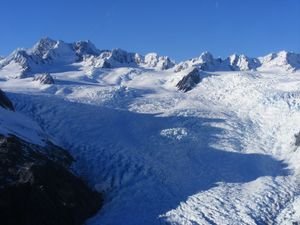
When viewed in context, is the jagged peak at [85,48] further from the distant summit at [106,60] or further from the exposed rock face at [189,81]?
the exposed rock face at [189,81]

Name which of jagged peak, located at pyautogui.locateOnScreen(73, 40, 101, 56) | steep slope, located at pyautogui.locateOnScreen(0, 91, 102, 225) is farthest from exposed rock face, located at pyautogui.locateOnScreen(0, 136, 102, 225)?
jagged peak, located at pyautogui.locateOnScreen(73, 40, 101, 56)

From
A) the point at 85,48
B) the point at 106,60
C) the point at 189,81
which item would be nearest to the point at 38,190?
the point at 189,81

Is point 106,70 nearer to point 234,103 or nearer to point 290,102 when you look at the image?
point 234,103

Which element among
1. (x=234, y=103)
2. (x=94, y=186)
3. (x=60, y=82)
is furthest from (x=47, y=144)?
(x=60, y=82)

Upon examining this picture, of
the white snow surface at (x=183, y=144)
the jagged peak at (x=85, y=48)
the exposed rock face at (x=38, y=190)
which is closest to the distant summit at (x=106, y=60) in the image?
the jagged peak at (x=85, y=48)

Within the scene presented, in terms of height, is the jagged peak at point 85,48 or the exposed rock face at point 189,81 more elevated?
the jagged peak at point 85,48

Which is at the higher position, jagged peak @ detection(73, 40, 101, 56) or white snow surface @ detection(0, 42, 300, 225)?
jagged peak @ detection(73, 40, 101, 56)

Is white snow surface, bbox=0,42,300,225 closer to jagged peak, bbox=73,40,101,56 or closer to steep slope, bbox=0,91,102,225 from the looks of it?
steep slope, bbox=0,91,102,225
